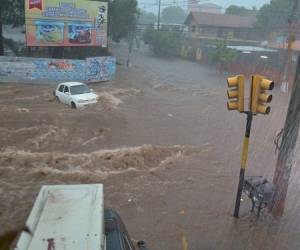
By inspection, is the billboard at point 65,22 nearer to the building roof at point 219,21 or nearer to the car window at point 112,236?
the car window at point 112,236

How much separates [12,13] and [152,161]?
2364 centimetres

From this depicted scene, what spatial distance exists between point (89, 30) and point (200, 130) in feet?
54.1

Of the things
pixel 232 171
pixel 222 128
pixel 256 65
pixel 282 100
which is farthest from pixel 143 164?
pixel 256 65

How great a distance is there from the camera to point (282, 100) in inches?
997

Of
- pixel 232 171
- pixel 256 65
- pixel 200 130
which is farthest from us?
pixel 256 65

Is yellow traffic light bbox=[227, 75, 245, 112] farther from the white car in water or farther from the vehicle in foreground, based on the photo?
the white car in water

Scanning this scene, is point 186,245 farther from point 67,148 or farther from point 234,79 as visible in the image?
point 67,148

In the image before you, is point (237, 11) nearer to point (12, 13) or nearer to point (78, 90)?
point (12, 13)

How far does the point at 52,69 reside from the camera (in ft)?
87.9

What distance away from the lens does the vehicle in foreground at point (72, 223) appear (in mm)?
3521

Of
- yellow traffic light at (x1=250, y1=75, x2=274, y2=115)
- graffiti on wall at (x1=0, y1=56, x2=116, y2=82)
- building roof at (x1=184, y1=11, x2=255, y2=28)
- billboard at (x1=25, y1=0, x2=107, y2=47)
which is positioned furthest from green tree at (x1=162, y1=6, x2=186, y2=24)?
A: yellow traffic light at (x1=250, y1=75, x2=274, y2=115)

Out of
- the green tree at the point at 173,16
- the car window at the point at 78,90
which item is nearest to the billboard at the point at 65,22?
the car window at the point at 78,90

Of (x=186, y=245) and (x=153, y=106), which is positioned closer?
(x=186, y=245)

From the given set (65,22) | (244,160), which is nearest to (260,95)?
(244,160)
